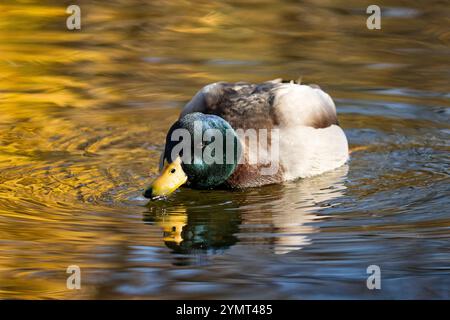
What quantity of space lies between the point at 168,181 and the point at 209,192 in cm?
71

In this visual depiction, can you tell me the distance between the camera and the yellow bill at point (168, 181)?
26.4 feet

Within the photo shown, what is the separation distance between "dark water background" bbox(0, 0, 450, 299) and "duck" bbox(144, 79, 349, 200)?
18cm

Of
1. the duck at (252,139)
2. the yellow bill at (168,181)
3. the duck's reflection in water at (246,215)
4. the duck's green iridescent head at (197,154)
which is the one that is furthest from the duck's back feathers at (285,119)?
the yellow bill at (168,181)

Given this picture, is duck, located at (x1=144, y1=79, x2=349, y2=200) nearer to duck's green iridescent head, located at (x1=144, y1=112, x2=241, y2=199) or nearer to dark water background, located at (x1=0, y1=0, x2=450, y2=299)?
duck's green iridescent head, located at (x1=144, y1=112, x2=241, y2=199)

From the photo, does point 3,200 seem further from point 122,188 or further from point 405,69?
point 405,69

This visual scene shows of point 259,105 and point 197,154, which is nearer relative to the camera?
point 197,154

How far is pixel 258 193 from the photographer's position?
8797 mm

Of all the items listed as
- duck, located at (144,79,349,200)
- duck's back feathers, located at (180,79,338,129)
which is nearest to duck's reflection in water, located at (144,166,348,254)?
duck, located at (144,79,349,200)

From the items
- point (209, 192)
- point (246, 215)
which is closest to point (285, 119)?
point (209, 192)

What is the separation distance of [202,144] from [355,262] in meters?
1.90

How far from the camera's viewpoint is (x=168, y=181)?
8125 mm

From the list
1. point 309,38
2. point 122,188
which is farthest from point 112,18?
point 122,188

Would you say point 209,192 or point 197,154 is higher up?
point 197,154

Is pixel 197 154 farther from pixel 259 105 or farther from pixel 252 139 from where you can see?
pixel 259 105
